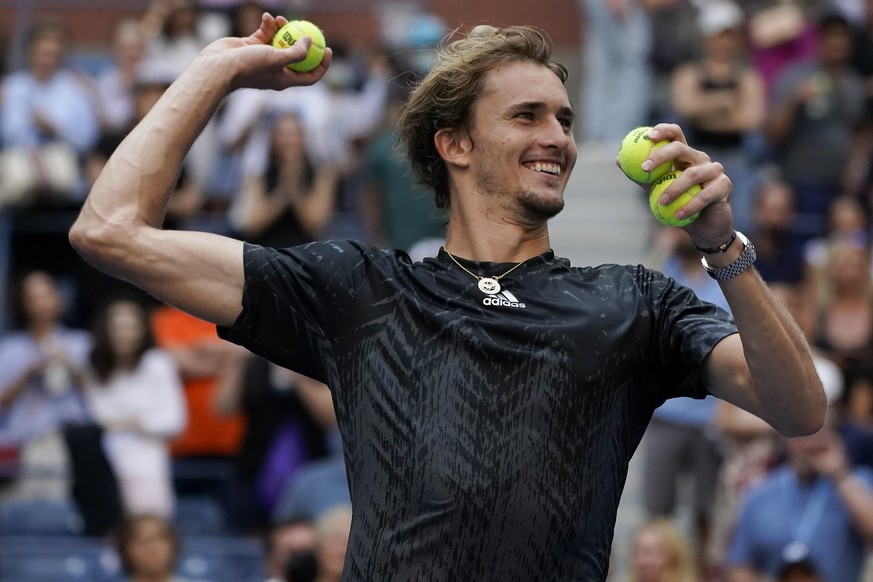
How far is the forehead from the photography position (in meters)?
4.06

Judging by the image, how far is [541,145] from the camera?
4.01 m

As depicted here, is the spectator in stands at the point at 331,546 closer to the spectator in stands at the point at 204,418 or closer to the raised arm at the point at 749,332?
the spectator in stands at the point at 204,418

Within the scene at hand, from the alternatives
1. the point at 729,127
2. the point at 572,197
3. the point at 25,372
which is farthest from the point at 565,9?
the point at 25,372

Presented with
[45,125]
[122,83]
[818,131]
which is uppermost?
[122,83]

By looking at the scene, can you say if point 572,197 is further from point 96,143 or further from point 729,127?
point 96,143

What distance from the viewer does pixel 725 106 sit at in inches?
448

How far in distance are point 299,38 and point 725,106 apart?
773 cm

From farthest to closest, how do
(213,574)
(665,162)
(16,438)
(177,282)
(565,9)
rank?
1. (565,9)
2. (16,438)
3. (213,574)
4. (177,282)
5. (665,162)

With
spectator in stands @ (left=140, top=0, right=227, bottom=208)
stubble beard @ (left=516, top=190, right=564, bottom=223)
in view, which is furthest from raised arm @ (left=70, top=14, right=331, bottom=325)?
spectator in stands @ (left=140, top=0, right=227, bottom=208)

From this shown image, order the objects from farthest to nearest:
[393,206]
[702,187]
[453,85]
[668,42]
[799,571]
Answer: [668,42] < [393,206] < [799,571] < [453,85] < [702,187]

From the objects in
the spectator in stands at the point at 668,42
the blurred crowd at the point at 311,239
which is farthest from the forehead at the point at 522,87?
the spectator in stands at the point at 668,42

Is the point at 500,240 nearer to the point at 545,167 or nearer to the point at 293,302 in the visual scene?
the point at 545,167

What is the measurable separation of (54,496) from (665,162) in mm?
7175

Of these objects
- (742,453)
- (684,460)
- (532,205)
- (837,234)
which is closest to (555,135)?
(532,205)
